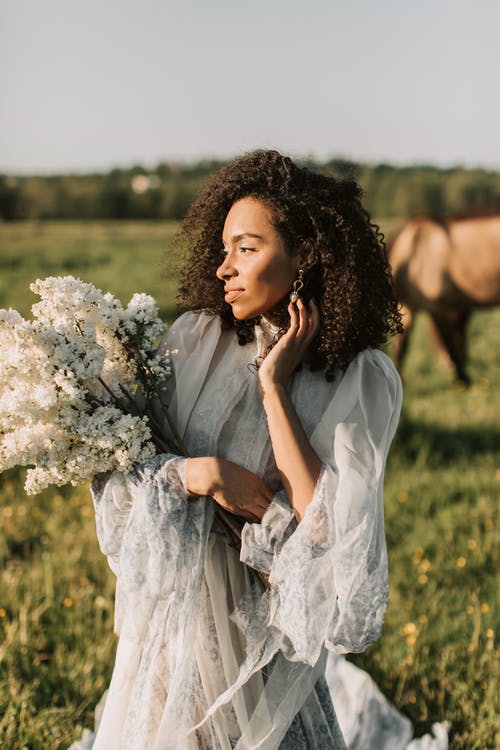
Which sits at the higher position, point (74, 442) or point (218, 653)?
point (74, 442)

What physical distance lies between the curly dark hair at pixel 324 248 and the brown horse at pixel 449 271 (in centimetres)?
646

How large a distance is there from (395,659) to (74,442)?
2.23 meters

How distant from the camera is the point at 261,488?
2.04 meters

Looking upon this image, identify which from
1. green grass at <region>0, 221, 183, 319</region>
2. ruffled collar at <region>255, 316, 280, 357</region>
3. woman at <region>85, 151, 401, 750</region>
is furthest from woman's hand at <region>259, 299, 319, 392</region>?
green grass at <region>0, 221, 183, 319</region>

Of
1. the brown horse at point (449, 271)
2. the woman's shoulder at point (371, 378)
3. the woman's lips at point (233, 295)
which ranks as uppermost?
the woman's lips at point (233, 295)

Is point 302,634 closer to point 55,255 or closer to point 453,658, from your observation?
point 453,658

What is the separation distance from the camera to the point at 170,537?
2.00 metres

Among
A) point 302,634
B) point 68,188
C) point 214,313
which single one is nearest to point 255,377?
point 214,313

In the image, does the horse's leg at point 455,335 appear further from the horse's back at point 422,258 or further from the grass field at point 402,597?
the grass field at point 402,597

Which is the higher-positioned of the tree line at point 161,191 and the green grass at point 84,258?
the tree line at point 161,191

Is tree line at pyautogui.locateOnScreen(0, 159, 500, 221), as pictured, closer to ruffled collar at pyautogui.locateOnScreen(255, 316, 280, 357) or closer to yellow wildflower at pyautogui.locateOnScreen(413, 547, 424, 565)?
yellow wildflower at pyautogui.locateOnScreen(413, 547, 424, 565)

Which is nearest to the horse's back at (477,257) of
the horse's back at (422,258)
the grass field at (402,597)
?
the horse's back at (422,258)

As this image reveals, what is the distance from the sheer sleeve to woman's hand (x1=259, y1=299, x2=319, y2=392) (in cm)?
17

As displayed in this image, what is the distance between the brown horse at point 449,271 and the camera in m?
8.59
